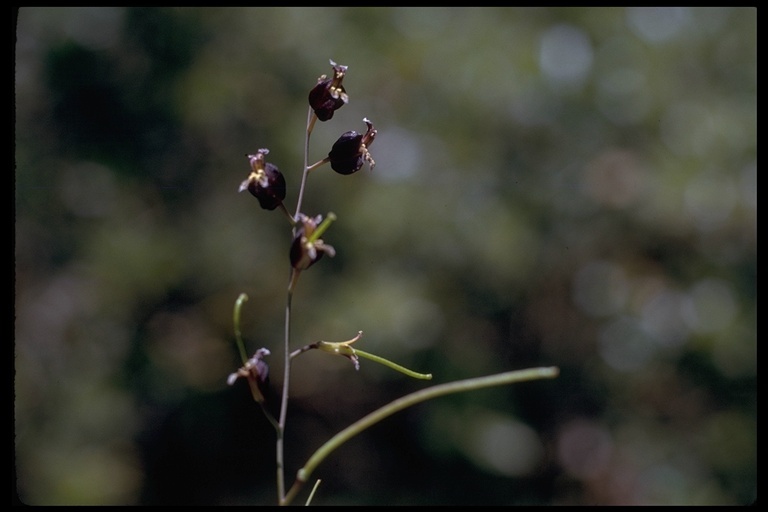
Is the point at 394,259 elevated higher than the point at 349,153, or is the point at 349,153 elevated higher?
the point at 349,153

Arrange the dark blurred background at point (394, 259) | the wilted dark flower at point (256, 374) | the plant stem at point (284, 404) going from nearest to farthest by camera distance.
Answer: the plant stem at point (284, 404) < the wilted dark flower at point (256, 374) < the dark blurred background at point (394, 259)

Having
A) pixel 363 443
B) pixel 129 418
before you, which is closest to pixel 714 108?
pixel 363 443

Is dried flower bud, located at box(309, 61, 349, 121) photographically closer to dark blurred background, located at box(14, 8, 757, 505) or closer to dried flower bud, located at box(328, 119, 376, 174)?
dried flower bud, located at box(328, 119, 376, 174)

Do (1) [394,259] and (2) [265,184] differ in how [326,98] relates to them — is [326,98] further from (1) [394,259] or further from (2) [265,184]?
(1) [394,259]

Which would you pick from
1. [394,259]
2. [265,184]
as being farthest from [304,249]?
[394,259]

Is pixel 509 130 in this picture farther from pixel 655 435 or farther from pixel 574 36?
pixel 655 435

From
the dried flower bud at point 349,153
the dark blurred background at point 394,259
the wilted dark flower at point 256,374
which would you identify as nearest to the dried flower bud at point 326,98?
the dried flower bud at point 349,153

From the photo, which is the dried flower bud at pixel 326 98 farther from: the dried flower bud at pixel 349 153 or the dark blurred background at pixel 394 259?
the dark blurred background at pixel 394 259
